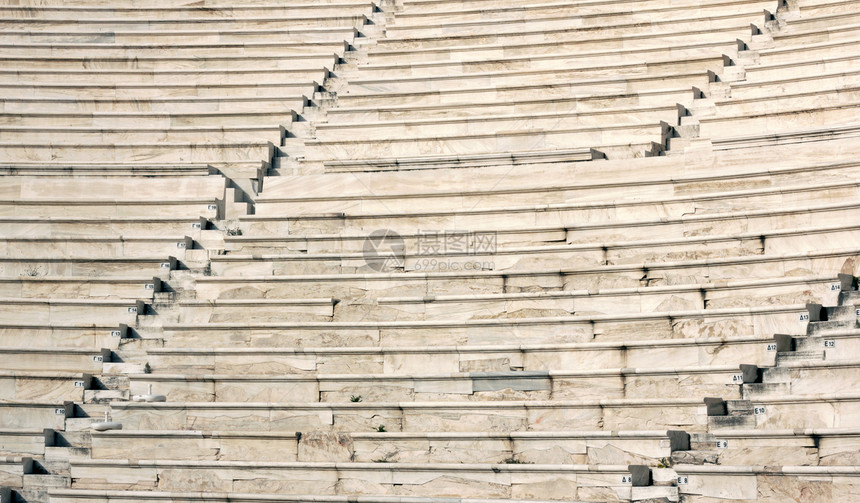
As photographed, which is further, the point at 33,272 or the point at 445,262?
the point at 33,272

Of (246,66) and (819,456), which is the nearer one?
(819,456)

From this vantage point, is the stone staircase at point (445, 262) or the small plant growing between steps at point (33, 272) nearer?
the stone staircase at point (445, 262)

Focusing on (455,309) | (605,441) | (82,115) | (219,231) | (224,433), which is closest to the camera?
(605,441)

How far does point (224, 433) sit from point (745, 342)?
496 centimetres

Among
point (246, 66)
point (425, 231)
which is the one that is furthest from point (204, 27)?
point (425, 231)

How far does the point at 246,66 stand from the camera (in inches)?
745

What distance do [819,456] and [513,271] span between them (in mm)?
4070

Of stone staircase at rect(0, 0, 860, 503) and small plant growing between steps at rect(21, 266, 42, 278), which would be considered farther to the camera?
small plant growing between steps at rect(21, 266, 42, 278)

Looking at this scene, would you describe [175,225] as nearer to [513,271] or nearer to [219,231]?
[219,231]

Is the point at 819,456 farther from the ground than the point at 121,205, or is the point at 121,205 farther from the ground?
the point at 121,205

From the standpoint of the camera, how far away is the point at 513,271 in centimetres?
1289

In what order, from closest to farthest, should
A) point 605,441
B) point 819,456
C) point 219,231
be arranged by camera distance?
point 819,456 → point 605,441 → point 219,231

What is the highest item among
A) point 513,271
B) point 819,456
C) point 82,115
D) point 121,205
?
point 82,115

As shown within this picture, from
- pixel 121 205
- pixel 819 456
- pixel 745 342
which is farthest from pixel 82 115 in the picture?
pixel 819 456
